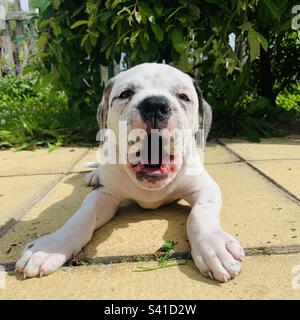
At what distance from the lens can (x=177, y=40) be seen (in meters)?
3.97

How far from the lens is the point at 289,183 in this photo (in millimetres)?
2893

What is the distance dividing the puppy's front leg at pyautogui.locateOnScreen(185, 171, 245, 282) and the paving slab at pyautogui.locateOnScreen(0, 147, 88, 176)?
1.92 m

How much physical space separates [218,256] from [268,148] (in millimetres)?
2607

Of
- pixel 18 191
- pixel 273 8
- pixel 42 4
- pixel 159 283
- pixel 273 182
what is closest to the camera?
pixel 159 283

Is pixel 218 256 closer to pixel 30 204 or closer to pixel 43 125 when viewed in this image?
pixel 30 204

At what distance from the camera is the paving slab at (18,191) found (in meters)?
2.69

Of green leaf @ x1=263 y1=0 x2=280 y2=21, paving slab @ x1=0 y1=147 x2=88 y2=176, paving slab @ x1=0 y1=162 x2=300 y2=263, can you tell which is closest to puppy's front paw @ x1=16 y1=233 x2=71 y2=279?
paving slab @ x1=0 y1=162 x2=300 y2=263

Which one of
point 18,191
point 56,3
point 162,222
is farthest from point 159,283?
point 56,3

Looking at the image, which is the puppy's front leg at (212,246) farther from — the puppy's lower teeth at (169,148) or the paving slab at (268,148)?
the paving slab at (268,148)

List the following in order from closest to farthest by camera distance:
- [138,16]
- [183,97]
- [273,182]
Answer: [183,97] < [273,182] < [138,16]

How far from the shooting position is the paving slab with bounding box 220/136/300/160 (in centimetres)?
380

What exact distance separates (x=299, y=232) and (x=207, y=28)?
2.73 metres
